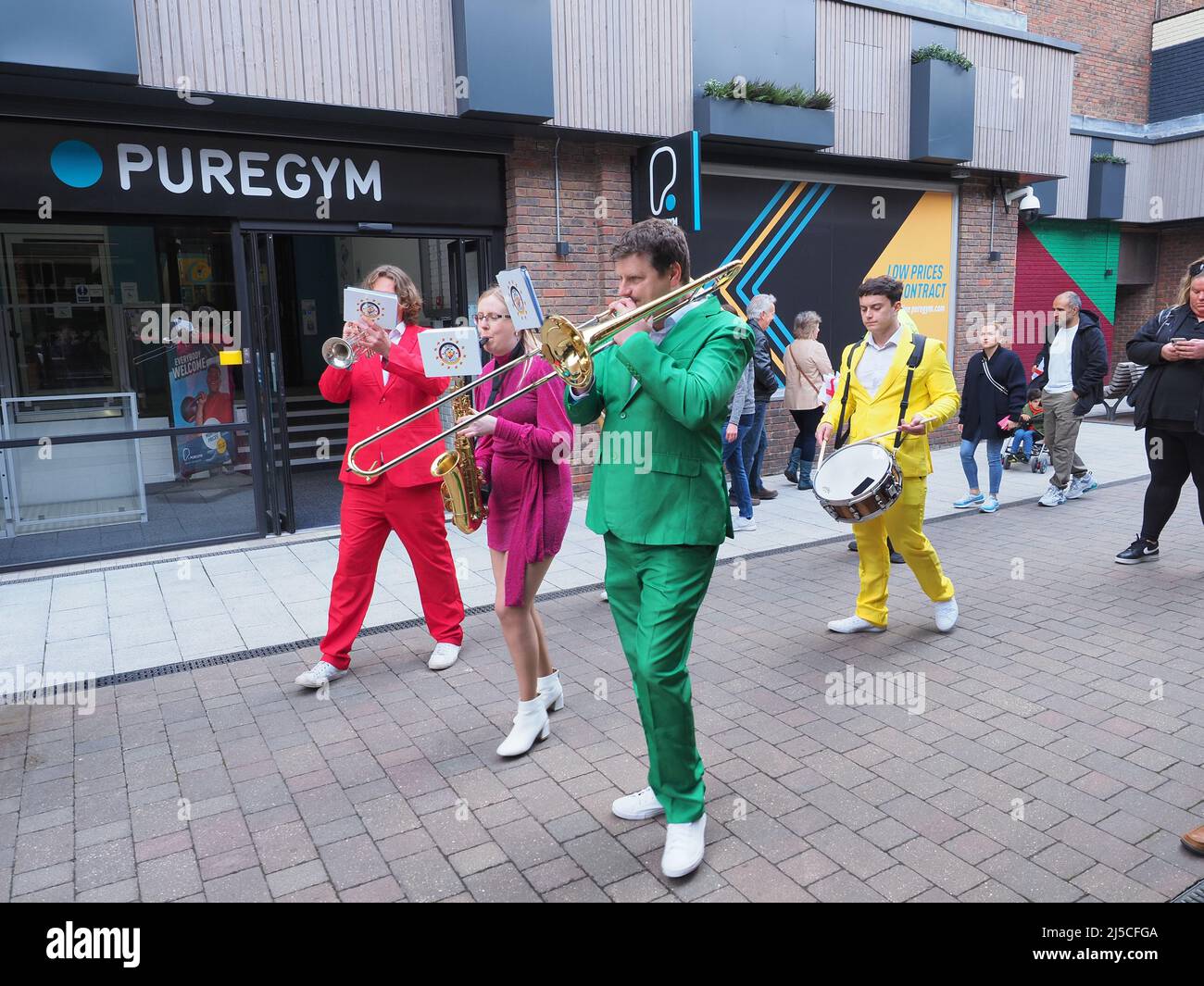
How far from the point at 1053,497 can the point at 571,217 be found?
18.3 feet

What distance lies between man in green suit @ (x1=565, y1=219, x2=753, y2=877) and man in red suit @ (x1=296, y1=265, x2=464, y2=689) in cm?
185

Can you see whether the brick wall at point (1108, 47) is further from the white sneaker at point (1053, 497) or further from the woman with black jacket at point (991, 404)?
the white sneaker at point (1053, 497)

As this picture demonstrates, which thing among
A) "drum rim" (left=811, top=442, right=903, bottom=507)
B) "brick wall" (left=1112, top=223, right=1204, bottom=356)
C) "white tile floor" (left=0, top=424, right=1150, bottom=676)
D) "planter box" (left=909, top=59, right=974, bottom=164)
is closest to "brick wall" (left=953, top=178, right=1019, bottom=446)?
"planter box" (left=909, top=59, right=974, bottom=164)

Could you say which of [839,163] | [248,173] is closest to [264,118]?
[248,173]

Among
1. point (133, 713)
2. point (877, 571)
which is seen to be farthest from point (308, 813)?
point (877, 571)

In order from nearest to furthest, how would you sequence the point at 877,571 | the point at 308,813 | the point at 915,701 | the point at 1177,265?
the point at 308,813 → the point at 915,701 → the point at 877,571 → the point at 1177,265

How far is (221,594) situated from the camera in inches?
253

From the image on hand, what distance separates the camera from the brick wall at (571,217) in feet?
28.4

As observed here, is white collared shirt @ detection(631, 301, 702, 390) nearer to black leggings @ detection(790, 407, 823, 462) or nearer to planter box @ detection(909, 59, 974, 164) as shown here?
black leggings @ detection(790, 407, 823, 462)

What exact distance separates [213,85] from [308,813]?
223 inches

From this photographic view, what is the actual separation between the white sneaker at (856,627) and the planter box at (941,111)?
24.4 feet

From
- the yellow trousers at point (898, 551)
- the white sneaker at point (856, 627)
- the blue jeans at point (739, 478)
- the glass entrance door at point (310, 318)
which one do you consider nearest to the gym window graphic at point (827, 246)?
the blue jeans at point (739, 478)
